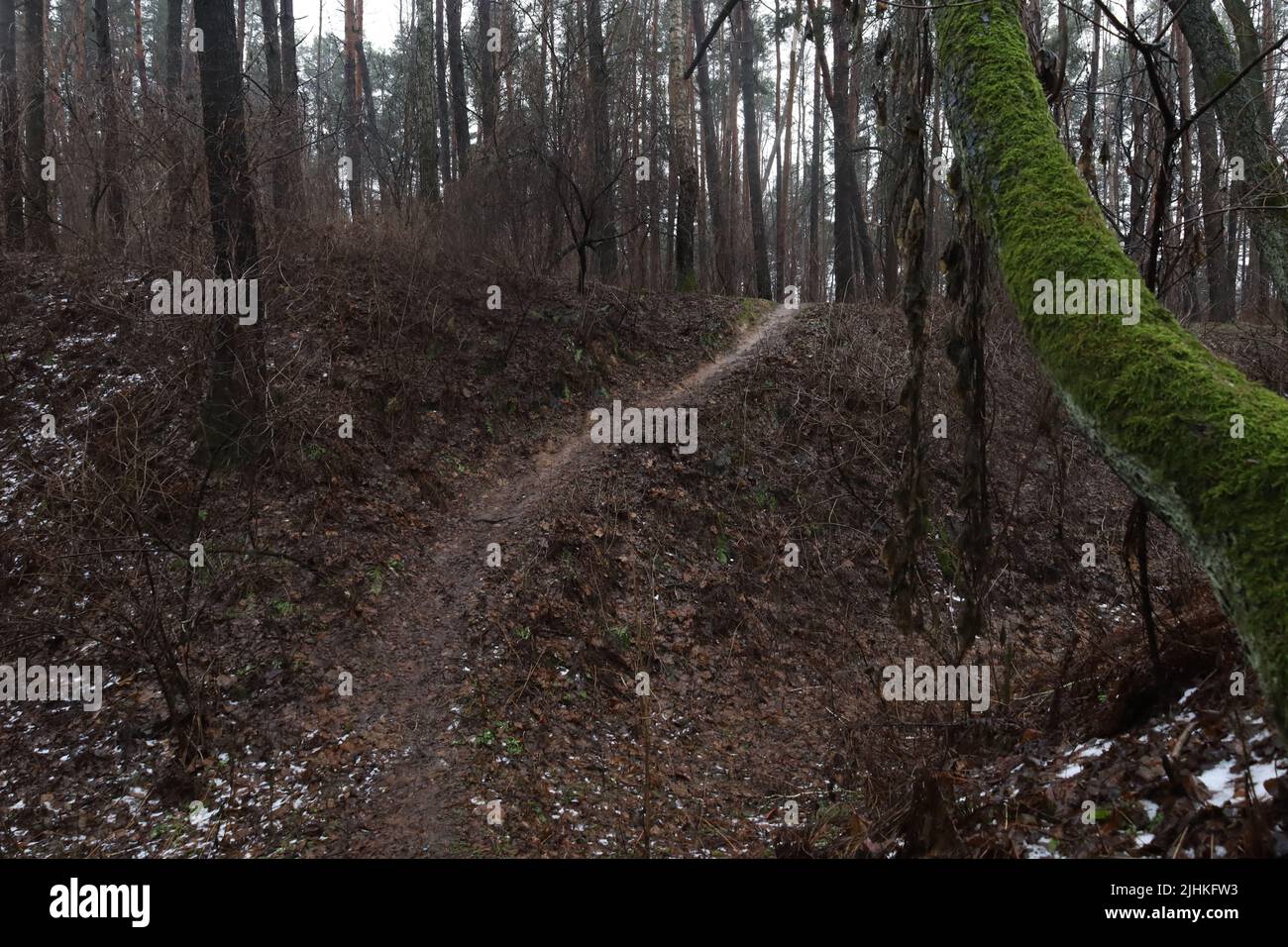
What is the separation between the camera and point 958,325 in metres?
3.87

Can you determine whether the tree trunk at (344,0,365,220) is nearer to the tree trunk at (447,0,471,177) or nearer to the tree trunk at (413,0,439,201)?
the tree trunk at (413,0,439,201)

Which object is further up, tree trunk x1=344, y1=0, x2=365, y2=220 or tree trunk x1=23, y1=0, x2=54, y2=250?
tree trunk x1=344, y1=0, x2=365, y2=220

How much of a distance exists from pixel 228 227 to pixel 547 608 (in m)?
4.65

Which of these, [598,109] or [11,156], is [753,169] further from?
[11,156]

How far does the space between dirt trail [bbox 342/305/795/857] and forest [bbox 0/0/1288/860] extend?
4 cm

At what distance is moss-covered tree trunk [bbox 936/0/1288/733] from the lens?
81.8 inches

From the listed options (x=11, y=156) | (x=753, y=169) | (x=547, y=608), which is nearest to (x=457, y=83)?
(x=753, y=169)

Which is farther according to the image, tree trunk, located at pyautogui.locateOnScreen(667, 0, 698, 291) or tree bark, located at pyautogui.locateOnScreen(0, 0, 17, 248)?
tree trunk, located at pyautogui.locateOnScreen(667, 0, 698, 291)

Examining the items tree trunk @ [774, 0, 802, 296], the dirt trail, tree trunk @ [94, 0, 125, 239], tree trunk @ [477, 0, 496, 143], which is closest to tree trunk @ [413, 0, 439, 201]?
tree trunk @ [477, 0, 496, 143]

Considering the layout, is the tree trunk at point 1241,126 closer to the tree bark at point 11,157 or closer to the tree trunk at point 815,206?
the tree trunk at point 815,206

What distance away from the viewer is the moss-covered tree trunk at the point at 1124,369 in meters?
2.08

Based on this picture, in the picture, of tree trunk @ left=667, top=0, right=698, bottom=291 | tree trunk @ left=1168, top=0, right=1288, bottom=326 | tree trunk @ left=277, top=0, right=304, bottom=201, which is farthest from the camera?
tree trunk @ left=667, top=0, right=698, bottom=291

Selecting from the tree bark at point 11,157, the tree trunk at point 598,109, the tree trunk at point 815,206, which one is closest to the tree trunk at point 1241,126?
the tree trunk at point 598,109
